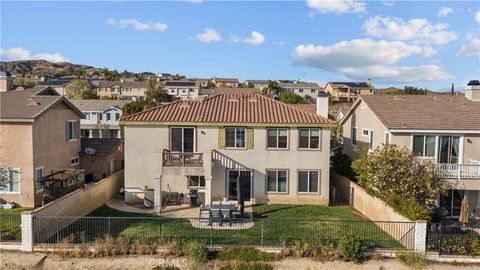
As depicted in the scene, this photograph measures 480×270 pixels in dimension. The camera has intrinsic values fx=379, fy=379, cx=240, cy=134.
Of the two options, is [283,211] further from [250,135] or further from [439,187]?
[439,187]

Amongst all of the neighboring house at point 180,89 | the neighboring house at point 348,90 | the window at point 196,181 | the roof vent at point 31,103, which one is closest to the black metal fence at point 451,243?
the window at point 196,181

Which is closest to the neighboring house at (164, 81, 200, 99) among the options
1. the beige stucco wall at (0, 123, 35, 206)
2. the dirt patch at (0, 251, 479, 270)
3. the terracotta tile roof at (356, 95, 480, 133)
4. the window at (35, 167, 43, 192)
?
the terracotta tile roof at (356, 95, 480, 133)

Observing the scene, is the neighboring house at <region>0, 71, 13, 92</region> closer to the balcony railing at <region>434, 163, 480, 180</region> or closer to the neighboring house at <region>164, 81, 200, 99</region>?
the balcony railing at <region>434, 163, 480, 180</region>

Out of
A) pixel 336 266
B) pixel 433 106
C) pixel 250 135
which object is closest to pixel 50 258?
pixel 336 266

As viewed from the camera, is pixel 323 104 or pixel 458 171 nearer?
pixel 458 171

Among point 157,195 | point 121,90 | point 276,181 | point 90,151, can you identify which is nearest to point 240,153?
point 276,181

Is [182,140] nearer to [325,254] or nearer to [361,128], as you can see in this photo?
[325,254]
